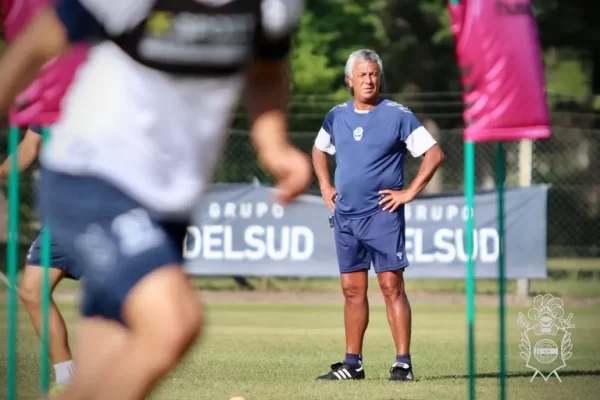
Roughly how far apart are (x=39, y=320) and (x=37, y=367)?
5.46ft

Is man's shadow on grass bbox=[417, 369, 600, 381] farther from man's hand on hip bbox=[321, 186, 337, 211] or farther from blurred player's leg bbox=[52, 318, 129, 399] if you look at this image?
blurred player's leg bbox=[52, 318, 129, 399]

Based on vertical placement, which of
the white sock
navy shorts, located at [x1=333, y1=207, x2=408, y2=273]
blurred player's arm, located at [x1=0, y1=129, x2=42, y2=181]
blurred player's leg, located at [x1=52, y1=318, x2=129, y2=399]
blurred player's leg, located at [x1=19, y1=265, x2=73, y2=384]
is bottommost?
the white sock

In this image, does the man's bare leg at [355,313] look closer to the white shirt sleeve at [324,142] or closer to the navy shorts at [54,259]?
the white shirt sleeve at [324,142]

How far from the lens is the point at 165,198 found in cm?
354

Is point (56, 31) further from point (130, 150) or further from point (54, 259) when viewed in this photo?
point (54, 259)

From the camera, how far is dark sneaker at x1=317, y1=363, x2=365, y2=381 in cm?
955

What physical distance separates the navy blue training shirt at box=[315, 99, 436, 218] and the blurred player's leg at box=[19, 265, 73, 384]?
2.35 metres

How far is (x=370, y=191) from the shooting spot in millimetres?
9742

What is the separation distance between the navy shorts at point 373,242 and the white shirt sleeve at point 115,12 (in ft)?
20.2

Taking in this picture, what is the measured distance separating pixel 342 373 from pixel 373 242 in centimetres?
91

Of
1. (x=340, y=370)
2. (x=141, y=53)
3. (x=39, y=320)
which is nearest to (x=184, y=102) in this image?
(x=141, y=53)

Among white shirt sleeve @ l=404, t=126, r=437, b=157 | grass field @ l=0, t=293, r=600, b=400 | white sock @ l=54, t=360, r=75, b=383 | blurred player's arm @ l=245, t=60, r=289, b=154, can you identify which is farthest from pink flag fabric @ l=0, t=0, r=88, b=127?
white shirt sleeve @ l=404, t=126, r=437, b=157

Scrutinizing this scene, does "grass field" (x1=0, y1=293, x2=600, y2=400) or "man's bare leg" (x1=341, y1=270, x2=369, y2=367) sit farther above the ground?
"man's bare leg" (x1=341, y1=270, x2=369, y2=367)

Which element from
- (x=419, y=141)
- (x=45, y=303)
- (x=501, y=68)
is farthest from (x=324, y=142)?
(x=501, y=68)
